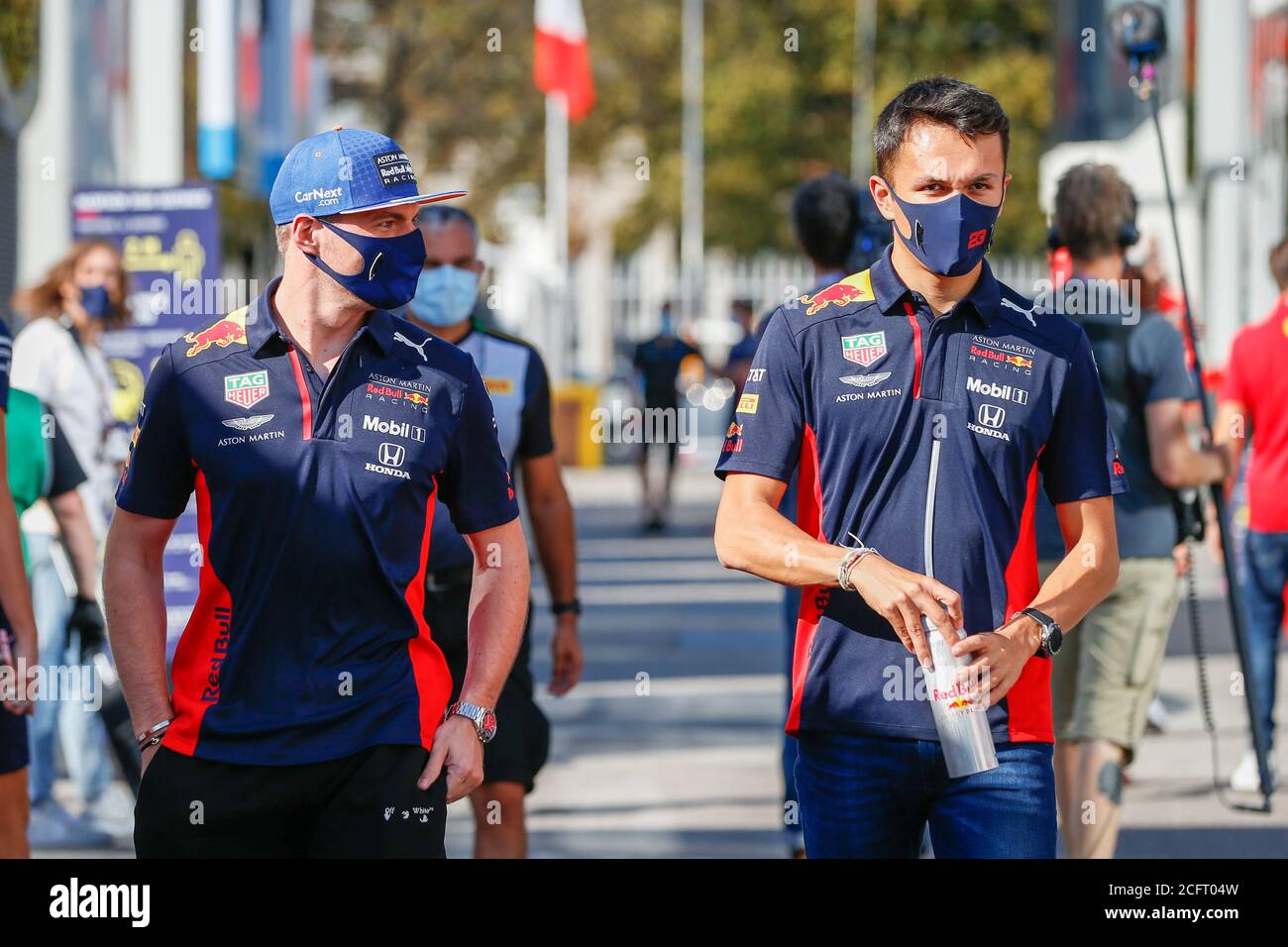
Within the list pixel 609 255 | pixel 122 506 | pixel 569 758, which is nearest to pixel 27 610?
pixel 122 506

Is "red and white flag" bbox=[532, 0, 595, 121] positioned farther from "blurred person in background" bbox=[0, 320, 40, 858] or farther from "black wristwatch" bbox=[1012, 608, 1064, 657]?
"black wristwatch" bbox=[1012, 608, 1064, 657]

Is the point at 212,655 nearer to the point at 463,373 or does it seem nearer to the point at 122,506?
the point at 122,506

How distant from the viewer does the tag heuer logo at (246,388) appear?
12.4 feet

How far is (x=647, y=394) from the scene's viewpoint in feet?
65.5

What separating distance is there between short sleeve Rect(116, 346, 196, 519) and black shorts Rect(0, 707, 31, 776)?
1.39 m

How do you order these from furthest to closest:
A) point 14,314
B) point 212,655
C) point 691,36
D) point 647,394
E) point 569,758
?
1. point 691,36
2. point 647,394
3. point 14,314
4. point 569,758
5. point 212,655

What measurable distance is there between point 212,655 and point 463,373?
0.69m

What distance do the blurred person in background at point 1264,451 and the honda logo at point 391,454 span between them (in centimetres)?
477

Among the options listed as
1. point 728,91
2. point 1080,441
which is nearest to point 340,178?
point 1080,441

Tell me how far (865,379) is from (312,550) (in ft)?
3.41

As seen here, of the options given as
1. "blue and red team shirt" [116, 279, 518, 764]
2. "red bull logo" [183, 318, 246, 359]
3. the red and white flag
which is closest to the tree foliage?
the red and white flag

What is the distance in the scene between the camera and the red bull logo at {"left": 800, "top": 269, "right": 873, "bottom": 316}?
12.9ft
